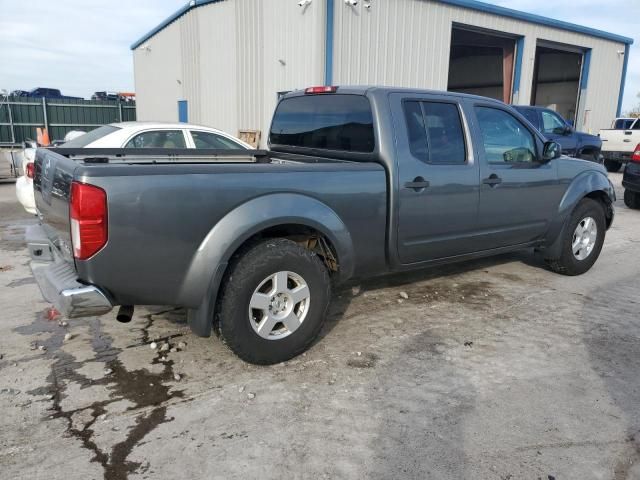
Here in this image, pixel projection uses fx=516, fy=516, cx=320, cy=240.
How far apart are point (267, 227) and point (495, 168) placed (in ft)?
7.84

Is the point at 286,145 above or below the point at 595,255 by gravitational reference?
above

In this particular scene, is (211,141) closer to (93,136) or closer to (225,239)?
(93,136)

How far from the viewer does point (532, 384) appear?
335 centimetres

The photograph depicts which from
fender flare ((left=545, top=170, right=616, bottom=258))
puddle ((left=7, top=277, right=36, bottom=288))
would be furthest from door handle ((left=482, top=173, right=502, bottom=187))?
puddle ((left=7, top=277, right=36, bottom=288))

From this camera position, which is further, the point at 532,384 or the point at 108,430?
the point at 532,384

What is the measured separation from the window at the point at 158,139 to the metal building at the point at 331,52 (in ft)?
21.7

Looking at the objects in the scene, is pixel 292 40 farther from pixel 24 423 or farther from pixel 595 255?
pixel 24 423

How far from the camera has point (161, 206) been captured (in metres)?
2.86

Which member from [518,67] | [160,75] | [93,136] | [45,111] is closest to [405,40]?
[518,67]

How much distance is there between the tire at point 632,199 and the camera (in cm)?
1073

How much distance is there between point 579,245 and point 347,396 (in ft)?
12.5

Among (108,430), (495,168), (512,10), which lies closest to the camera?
(108,430)

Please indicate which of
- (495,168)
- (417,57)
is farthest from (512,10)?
(495,168)

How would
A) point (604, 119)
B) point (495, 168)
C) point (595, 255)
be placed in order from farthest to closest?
1. point (604, 119)
2. point (595, 255)
3. point (495, 168)
